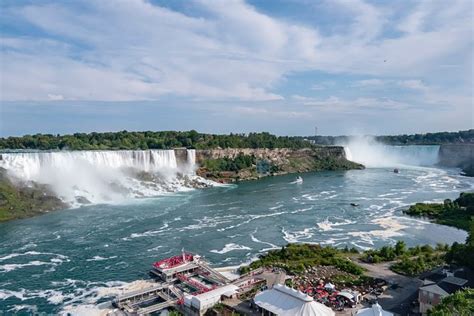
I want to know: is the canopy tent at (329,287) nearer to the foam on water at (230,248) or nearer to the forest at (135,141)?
→ the foam on water at (230,248)

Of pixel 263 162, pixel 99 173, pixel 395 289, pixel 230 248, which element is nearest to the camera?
pixel 395 289

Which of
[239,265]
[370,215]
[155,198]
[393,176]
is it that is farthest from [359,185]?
[239,265]

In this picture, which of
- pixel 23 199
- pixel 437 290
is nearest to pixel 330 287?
pixel 437 290

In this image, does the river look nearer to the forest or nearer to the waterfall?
the waterfall

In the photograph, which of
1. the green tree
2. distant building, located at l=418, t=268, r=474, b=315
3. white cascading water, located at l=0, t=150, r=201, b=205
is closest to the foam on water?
distant building, located at l=418, t=268, r=474, b=315

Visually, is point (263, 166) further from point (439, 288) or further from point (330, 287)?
point (439, 288)

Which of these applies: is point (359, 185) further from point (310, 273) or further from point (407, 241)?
point (310, 273)
